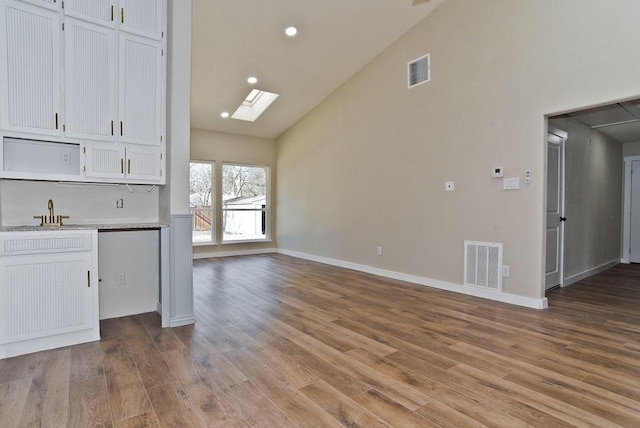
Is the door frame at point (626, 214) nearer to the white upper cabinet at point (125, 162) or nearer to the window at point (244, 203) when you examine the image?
the window at point (244, 203)

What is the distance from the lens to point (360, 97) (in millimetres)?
5934

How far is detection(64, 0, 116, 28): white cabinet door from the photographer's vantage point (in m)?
2.94

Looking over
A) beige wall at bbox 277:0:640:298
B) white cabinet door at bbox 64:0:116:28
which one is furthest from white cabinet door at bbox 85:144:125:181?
beige wall at bbox 277:0:640:298

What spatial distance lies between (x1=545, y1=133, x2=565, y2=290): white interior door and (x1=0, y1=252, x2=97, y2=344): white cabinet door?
5.10 m

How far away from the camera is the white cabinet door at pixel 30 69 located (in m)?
2.71

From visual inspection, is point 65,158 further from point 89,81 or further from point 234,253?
point 234,253

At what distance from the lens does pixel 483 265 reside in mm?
4242

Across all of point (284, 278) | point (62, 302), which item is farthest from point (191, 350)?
point (284, 278)

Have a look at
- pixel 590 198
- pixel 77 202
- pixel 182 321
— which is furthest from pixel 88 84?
pixel 590 198

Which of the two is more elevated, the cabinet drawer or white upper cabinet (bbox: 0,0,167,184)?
white upper cabinet (bbox: 0,0,167,184)

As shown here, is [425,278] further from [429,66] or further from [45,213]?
[45,213]

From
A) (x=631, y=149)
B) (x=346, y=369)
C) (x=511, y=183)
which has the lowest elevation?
(x=346, y=369)

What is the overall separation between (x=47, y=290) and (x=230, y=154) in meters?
5.34

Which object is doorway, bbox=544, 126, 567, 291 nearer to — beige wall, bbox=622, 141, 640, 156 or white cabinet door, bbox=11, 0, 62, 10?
beige wall, bbox=622, 141, 640, 156
